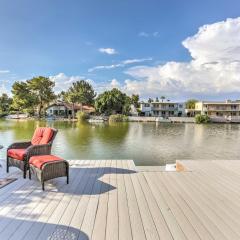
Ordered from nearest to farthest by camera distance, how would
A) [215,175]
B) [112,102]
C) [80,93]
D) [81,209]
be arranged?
[81,209]
[215,175]
[112,102]
[80,93]

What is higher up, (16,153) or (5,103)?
(5,103)

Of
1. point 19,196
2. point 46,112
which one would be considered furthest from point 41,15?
point 46,112

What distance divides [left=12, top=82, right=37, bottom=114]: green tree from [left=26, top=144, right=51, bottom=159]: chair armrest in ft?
132

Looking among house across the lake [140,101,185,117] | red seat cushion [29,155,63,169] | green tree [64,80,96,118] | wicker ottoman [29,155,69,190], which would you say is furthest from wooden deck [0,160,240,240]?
house across the lake [140,101,185,117]

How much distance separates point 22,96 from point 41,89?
3806mm

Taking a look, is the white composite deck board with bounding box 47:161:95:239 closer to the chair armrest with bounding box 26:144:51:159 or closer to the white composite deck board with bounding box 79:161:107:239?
the white composite deck board with bounding box 79:161:107:239

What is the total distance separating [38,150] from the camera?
12.6 ft

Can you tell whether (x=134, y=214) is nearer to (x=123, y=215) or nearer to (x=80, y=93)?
(x=123, y=215)

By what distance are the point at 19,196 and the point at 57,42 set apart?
1498 centimetres

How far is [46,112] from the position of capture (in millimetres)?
49250

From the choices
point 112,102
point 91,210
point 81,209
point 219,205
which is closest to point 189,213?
point 219,205

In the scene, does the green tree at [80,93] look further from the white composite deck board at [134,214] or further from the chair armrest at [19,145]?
the white composite deck board at [134,214]

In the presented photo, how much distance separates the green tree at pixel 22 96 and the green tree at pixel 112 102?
12988mm

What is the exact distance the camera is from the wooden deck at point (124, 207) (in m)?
2.12
